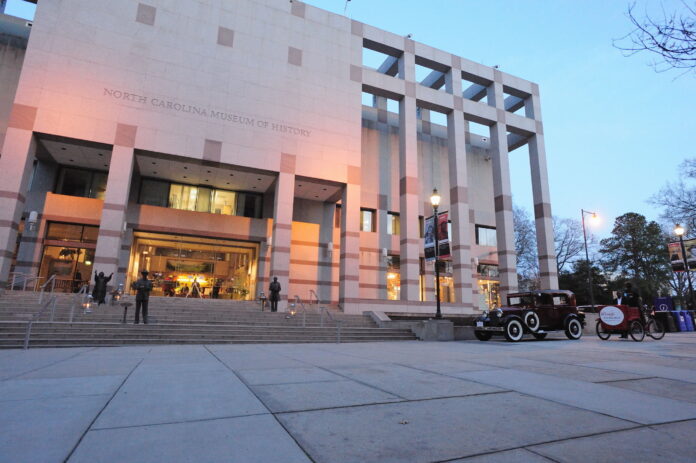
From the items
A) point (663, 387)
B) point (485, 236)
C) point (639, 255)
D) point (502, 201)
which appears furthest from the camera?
point (639, 255)

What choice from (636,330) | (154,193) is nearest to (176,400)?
(636,330)

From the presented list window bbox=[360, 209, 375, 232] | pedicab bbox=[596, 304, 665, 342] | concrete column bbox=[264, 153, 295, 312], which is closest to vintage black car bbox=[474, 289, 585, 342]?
pedicab bbox=[596, 304, 665, 342]

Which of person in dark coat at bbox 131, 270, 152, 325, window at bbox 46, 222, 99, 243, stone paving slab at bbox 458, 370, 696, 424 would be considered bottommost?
stone paving slab at bbox 458, 370, 696, 424

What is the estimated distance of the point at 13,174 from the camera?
19297mm

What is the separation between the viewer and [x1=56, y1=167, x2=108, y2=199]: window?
25547 mm

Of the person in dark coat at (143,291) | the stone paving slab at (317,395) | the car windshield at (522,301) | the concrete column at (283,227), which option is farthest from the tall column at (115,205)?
the car windshield at (522,301)

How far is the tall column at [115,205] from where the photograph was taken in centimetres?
2006

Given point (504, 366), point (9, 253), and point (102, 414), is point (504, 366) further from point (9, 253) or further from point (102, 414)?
point (9, 253)

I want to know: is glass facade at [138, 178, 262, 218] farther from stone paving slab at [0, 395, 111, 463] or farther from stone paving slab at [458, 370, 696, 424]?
stone paving slab at [458, 370, 696, 424]

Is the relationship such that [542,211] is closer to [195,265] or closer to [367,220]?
[367,220]

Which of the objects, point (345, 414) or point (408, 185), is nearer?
point (345, 414)

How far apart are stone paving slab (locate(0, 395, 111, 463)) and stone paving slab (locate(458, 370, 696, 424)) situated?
4.66 m

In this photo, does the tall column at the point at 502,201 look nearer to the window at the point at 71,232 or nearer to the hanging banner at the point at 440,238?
the hanging banner at the point at 440,238

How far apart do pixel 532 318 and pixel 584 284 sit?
3958 centimetres
